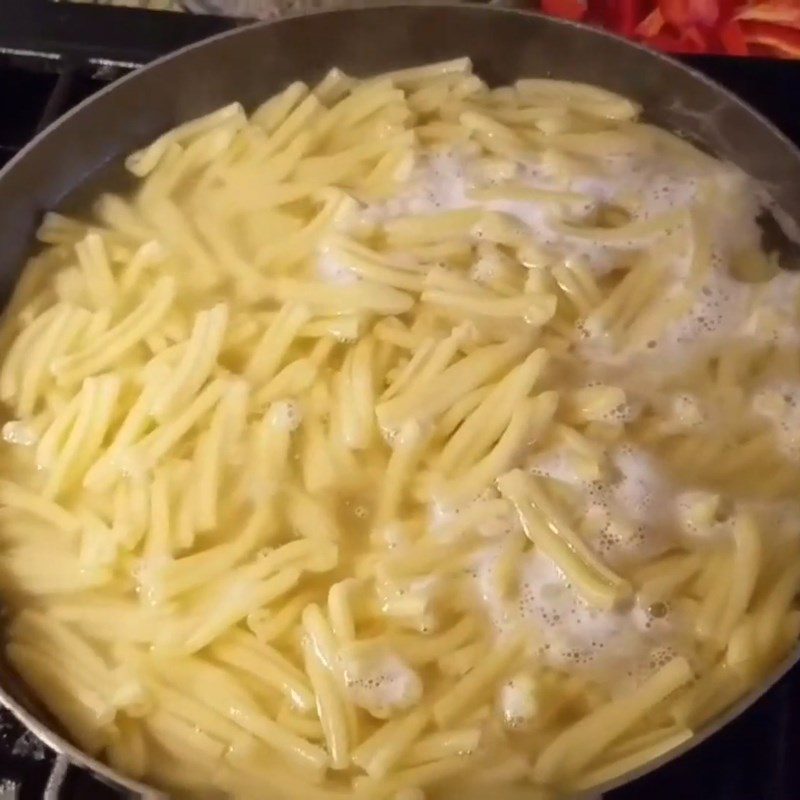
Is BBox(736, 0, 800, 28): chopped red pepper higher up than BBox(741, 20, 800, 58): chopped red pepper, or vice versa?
BBox(736, 0, 800, 28): chopped red pepper

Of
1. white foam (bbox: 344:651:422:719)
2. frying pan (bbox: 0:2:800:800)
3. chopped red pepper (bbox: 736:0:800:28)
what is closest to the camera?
white foam (bbox: 344:651:422:719)

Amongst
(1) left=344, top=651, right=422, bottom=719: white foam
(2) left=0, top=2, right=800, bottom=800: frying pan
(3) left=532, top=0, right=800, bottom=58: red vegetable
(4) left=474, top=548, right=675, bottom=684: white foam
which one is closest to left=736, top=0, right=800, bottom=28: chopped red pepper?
(3) left=532, top=0, right=800, bottom=58: red vegetable

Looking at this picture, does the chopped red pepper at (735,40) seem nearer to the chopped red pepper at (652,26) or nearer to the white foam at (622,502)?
the chopped red pepper at (652,26)

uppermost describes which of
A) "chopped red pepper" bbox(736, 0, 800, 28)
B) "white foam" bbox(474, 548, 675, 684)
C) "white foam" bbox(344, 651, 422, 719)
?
"chopped red pepper" bbox(736, 0, 800, 28)

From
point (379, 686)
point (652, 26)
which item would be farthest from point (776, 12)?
point (379, 686)

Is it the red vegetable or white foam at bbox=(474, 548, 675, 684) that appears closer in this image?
white foam at bbox=(474, 548, 675, 684)

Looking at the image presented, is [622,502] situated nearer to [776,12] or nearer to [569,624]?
[569,624]

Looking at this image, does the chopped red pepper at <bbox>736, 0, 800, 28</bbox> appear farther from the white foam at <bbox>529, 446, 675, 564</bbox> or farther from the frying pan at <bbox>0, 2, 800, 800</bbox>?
the white foam at <bbox>529, 446, 675, 564</bbox>

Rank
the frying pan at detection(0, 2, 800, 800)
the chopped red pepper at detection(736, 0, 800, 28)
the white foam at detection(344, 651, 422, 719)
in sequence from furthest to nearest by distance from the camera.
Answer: the chopped red pepper at detection(736, 0, 800, 28), the frying pan at detection(0, 2, 800, 800), the white foam at detection(344, 651, 422, 719)

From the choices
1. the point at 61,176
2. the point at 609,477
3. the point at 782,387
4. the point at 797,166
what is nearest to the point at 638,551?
the point at 609,477
